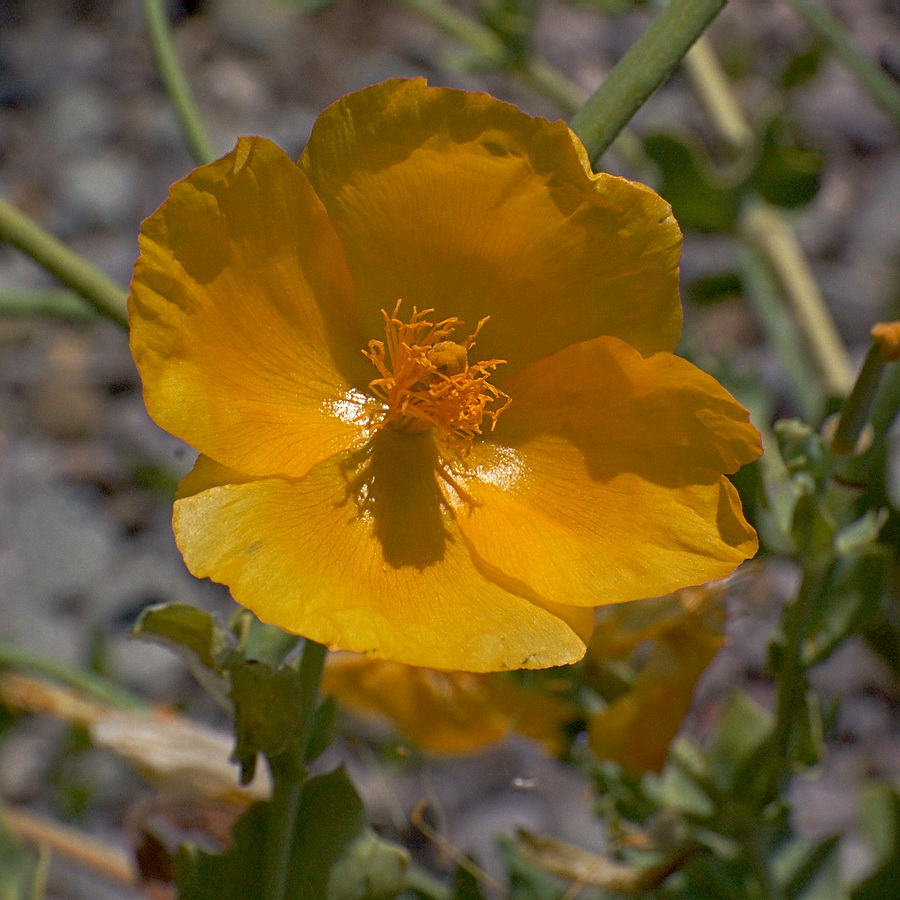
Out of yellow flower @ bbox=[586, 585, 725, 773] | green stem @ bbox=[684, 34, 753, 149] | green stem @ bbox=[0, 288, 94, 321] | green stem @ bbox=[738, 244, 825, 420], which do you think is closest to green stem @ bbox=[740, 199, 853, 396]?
green stem @ bbox=[738, 244, 825, 420]

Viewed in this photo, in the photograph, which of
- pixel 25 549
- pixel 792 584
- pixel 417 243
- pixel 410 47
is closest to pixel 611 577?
pixel 417 243

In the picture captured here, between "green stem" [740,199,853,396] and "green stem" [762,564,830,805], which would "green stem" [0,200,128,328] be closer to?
"green stem" [762,564,830,805]

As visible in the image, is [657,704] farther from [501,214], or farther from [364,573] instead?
[501,214]

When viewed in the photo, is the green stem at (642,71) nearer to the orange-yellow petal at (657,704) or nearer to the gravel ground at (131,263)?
the orange-yellow petal at (657,704)

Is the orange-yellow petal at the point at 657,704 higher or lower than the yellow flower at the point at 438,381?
lower

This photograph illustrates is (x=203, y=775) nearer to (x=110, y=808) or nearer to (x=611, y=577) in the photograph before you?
(x=611, y=577)

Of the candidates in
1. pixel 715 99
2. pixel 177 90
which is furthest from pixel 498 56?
pixel 177 90

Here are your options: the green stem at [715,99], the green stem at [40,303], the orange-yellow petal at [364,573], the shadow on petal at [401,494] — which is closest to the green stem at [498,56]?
the green stem at [715,99]
